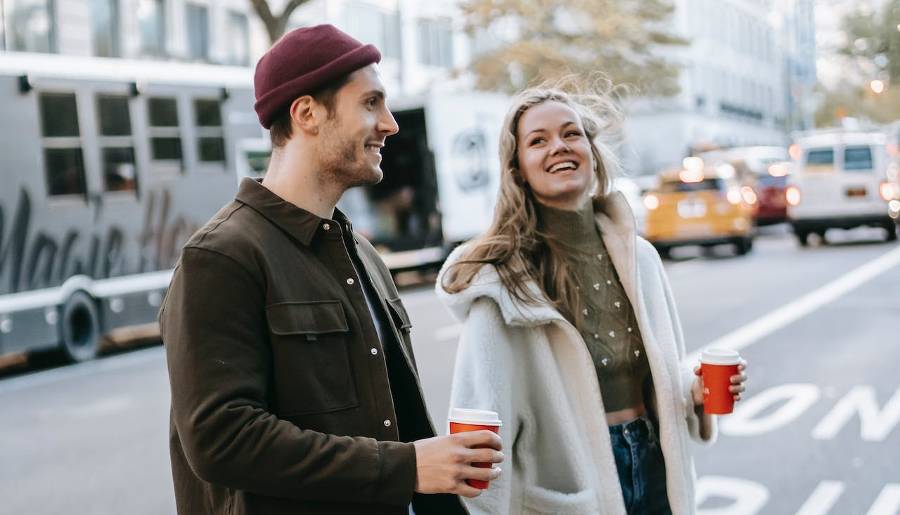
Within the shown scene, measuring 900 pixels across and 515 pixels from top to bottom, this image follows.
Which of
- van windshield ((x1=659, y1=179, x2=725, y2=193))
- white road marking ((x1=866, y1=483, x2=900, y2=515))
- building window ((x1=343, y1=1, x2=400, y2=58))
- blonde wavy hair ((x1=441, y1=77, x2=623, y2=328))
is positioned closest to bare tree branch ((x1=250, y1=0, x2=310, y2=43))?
van windshield ((x1=659, y1=179, x2=725, y2=193))

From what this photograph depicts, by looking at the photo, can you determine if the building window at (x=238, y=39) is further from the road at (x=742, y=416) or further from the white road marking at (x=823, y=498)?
the white road marking at (x=823, y=498)

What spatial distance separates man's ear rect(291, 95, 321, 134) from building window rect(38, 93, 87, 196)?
10722 mm

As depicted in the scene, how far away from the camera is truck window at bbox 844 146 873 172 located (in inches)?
869

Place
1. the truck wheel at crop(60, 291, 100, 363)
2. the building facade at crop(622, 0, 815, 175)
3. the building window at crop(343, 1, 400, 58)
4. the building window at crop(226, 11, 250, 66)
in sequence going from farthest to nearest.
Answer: the building facade at crop(622, 0, 815, 175) < the building window at crop(343, 1, 400, 58) < the building window at crop(226, 11, 250, 66) < the truck wheel at crop(60, 291, 100, 363)

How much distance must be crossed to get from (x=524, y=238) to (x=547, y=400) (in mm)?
475

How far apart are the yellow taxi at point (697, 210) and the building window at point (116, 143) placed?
430 inches

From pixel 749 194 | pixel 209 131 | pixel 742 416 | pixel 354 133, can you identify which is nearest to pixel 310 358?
pixel 354 133

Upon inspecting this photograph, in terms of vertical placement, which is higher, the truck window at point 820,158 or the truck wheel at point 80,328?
the truck window at point 820,158

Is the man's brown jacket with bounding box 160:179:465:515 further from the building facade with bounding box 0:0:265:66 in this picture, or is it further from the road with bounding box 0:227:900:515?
the building facade with bounding box 0:0:265:66

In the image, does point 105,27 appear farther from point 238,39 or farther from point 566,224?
point 566,224

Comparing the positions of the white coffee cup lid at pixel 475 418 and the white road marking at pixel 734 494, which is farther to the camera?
the white road marking at pixel 734 494

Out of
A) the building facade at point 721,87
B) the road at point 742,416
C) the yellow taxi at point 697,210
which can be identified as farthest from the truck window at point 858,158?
the building facade at point 721,87

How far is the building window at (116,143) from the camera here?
13172 millimetres

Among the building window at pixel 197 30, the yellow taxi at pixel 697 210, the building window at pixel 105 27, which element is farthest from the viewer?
the building window at pixel 197 30
